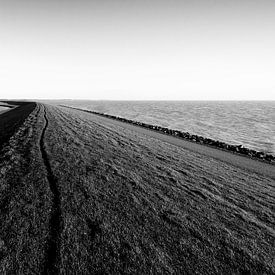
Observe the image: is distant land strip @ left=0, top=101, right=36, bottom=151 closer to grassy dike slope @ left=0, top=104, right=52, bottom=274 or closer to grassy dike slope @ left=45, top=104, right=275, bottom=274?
grassy dike slope @ left=0, top=104, right=52, bottom=274

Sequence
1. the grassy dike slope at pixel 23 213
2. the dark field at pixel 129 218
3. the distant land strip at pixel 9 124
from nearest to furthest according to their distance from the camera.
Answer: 1. the grassy dike slope at pixel 23 213
2. the dark field at pixel 129 218
3. the distant land strip at pixel 9 124

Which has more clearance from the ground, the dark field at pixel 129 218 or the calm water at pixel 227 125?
the dark field at pixel 129 218

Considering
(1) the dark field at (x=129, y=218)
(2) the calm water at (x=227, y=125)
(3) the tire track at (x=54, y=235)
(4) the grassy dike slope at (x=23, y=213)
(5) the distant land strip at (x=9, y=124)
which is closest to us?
(3) the tire track at (x=54, y=235)

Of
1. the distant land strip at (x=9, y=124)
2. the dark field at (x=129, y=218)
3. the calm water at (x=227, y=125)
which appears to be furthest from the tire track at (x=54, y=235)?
the calm water at (x=227, y=125)

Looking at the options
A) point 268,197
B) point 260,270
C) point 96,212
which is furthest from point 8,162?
point 268,197

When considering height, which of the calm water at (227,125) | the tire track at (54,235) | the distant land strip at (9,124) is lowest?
the calm water at (227,125)

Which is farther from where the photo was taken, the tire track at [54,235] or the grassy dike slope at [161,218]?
the grassy dike slope at [161,218]

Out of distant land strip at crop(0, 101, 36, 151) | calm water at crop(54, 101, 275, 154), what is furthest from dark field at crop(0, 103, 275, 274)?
calm water at crop(54, 101, 275, 154)

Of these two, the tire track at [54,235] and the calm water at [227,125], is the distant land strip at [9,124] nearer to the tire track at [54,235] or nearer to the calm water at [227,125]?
the tire track at [54,235]

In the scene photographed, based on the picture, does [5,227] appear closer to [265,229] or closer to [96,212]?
[96,212]
